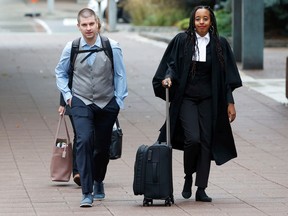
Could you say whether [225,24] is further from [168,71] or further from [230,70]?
[168,71]

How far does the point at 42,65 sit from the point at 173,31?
1211 centimetres

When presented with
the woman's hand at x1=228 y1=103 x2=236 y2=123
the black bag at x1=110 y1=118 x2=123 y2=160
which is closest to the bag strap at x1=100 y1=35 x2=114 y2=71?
the black bag at x1=110 y1=118 x2=123 y2=160

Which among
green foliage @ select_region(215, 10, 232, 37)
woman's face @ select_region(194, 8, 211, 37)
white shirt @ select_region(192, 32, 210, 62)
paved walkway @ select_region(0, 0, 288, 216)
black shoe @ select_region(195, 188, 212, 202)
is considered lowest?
green foliage @ select_region(215, 10, 232, 37)

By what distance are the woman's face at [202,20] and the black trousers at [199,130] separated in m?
0.65

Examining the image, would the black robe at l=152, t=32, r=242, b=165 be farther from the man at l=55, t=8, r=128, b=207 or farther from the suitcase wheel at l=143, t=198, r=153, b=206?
the suitcase wheel at l=143, t=198, r=153, b=206

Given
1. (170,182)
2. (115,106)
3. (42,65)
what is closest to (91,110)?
(115,106)

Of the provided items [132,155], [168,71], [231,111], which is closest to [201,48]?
[168,71]

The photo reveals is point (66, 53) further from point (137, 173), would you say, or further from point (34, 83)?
point (34, 83)

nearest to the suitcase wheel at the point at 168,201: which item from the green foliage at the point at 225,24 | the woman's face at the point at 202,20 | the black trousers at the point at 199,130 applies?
the black trousers at the point at 199,130

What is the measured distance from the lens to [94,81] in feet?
30.0

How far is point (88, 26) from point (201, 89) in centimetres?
117

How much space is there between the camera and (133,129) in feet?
48.0

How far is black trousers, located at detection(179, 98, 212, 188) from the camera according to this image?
9.20 m

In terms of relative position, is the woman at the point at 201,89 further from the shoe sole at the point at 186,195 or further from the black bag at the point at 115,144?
the black bag at the point at 115,144
